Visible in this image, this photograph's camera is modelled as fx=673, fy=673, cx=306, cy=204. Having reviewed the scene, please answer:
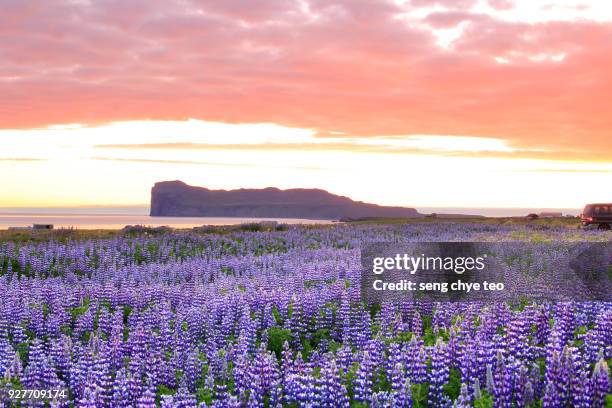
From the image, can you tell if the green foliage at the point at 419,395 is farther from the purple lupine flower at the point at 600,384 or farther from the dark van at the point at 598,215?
the dark van at the point at 598,215

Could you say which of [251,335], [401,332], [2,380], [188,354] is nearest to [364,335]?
[401,332]

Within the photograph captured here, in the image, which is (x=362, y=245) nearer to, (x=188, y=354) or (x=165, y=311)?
(x=165, y=311)

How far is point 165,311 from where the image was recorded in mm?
12406

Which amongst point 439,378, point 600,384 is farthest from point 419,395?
point 600,384

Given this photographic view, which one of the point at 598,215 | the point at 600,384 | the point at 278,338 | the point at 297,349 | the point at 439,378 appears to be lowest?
the point at 297,349

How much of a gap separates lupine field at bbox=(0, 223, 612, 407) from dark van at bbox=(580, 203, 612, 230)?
32.9 metres

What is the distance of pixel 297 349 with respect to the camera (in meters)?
12.5

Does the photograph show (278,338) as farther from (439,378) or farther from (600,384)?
(600,384)

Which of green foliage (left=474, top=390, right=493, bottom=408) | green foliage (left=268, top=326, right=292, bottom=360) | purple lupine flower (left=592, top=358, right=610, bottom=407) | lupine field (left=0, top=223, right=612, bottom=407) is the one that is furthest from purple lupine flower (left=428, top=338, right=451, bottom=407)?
green foliage (left=268, top=326, right=292, bottom=360)

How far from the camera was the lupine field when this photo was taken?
7863 millimetres

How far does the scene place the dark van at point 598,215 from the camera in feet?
153

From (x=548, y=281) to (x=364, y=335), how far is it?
248 inches

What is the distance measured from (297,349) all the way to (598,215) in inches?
Answer: 1598

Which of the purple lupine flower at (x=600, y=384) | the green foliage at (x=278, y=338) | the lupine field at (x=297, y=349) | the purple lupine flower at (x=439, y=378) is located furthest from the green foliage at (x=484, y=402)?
the green foliage at (x=278, y=338)
